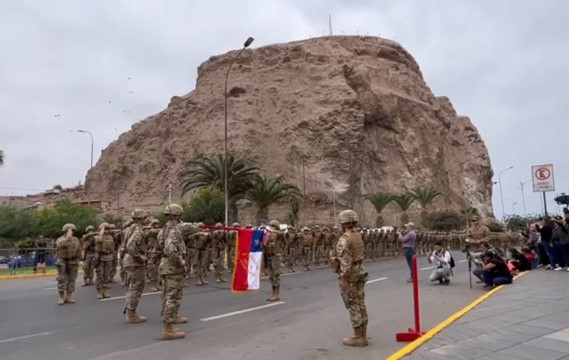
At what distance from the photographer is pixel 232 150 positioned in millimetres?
70562

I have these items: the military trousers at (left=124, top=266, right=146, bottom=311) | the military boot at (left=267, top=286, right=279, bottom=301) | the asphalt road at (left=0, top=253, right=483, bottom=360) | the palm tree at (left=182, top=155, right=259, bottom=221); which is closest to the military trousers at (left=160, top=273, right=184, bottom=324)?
the asphalt road at (left=0, top=253, right=483, bottom=360)

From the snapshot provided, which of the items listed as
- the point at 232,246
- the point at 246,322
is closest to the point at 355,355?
the point at 246,322

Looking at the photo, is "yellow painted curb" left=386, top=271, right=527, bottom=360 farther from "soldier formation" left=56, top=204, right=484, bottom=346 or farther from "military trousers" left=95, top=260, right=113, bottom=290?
"military trousers" left=95, top=260, right=113, bottom=290

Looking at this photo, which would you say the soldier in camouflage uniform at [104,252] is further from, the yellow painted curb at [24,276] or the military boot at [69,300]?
the yellow painted curb at [24,276]

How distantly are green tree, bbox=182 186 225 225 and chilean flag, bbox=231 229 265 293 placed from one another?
111 ft

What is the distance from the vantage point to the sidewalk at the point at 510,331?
21.0ft

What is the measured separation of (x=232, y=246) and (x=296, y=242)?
5016 millimetres

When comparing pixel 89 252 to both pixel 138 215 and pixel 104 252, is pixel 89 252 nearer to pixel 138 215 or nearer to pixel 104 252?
pixel 104 252

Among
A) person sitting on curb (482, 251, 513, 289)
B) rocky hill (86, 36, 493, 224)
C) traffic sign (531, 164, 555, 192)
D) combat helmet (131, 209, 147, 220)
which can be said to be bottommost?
person sitting on curb (482, 251, 513, 289)

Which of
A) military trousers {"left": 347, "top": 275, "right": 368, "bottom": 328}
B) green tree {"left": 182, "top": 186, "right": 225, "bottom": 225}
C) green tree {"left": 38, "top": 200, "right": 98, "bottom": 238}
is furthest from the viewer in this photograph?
green tree {"left": 38, "top": 200, "right": 98, "bottom": 238}

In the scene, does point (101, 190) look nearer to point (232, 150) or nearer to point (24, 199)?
point (232, 150)

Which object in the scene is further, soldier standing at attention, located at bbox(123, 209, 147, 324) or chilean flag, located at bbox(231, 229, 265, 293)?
chilean flag, located at bbox(231, 229, 265, 293)

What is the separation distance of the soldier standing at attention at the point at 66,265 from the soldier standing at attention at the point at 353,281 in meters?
7.70

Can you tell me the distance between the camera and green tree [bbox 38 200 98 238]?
162 feet
